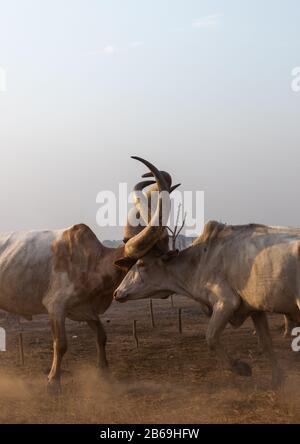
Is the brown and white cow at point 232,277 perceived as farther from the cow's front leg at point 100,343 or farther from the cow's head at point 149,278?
the cow's front leg at point 100,343

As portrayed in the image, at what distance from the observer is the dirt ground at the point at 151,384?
8.34 m

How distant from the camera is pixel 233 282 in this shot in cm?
937

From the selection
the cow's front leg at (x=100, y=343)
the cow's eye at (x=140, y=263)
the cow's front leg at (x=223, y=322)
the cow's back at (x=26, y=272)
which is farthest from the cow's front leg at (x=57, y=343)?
the cow's front leg at (x=223, y=322)

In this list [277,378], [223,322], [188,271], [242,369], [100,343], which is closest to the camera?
[242,369]

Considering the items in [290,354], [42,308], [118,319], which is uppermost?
[42,308]

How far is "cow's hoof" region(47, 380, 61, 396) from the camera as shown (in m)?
9.83

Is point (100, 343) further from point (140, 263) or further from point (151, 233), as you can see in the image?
point (151, 233)

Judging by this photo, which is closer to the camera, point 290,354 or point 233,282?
point 233,282

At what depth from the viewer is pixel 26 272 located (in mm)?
10742

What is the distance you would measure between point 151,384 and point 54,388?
4.45ft

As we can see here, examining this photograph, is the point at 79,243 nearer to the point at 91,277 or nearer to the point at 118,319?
the point at 91,277

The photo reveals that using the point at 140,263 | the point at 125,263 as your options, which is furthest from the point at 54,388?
the point at 140,263
